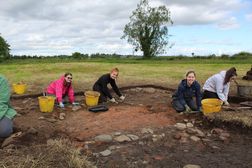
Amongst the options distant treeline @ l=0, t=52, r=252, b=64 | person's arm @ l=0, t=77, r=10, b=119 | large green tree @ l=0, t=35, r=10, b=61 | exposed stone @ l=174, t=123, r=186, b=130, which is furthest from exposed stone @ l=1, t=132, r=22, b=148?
large green tree @ l=0, t=35, r=10, b=61

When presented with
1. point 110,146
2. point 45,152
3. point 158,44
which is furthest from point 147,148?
point 158,44

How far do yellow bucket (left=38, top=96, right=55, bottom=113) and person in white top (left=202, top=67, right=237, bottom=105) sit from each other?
3429 mm

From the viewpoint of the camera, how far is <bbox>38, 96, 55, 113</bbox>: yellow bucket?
7715 millimetres

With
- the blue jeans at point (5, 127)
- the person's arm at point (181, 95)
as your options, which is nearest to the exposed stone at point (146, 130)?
the person's arm at point (181, 95)

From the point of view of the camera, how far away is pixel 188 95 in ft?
26.6

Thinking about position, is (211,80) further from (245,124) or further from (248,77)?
(248,77)

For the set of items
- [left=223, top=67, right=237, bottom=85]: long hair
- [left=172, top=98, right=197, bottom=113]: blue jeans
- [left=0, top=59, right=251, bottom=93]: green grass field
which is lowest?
[left=172, top=98, right=197, bottom=113]: blue jeans

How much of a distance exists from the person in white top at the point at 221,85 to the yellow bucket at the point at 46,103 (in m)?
3.43

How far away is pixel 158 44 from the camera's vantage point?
41844mm

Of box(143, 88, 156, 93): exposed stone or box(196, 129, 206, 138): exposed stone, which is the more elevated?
box(143, 88, 156, 93): exposed stone

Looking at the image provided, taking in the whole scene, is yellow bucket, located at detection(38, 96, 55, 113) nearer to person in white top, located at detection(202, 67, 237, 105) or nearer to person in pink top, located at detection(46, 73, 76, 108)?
person in pink top, located at detection(46, 73, 76, 108)

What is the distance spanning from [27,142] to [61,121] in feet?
5.21

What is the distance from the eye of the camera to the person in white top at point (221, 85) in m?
8.20

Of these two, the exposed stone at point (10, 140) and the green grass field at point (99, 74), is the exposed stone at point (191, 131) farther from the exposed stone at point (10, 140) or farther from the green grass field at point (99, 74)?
the green grass field at point (99, 74)
